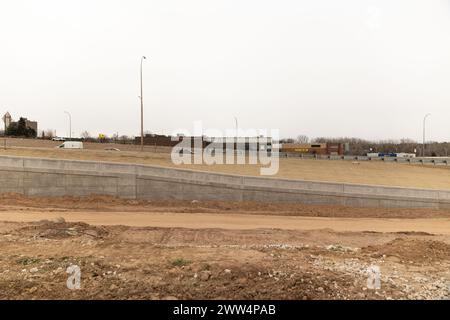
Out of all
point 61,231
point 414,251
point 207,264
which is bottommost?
point 414,251

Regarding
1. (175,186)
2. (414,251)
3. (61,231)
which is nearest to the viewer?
(414,251)

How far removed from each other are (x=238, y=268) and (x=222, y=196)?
1650 cm

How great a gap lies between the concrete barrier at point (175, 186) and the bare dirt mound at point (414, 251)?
1325 cm

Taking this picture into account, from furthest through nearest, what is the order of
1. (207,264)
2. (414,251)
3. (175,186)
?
1. (175,186)
2. (414,251)
3. (207,264)

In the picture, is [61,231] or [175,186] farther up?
[175,186]

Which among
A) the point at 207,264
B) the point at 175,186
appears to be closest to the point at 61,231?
the point at 207,264

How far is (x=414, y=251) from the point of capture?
30.3ft

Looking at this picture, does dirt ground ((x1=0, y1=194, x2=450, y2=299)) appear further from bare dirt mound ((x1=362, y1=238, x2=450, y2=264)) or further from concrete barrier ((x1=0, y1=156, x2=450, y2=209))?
concrete barrier ((x1=0, y1=156, x2=450, y2=209))

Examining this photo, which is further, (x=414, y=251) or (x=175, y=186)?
(x=175, y=186)

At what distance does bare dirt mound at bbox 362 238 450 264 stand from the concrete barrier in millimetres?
13248

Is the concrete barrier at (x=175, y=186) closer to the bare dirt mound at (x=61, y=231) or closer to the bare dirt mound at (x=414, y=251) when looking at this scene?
the bare dirt mound at (x=61, y=231)

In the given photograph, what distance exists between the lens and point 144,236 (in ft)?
39.4

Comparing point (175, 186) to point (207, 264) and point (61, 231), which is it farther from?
point (207, 264)

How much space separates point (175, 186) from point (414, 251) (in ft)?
53.0
